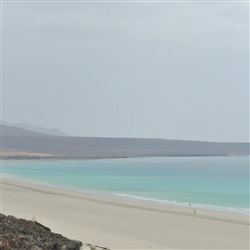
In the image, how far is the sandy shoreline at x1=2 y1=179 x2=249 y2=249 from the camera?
1034 cm

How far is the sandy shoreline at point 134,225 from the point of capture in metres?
10.3

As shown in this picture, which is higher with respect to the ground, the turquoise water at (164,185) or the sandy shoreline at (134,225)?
the turquoise water at (164,185)

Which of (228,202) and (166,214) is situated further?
(228,202)

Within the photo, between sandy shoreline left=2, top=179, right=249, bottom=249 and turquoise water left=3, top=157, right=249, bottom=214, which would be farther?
turquoise water left=3, top=157, right=249, bottom=214

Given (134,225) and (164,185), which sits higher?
(164,185)

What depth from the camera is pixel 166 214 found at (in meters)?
15.3

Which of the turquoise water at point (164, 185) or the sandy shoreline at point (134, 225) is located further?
the turquoise water at point (164, 185)

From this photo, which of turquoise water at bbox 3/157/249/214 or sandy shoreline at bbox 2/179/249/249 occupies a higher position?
turquoise water at bbox 3/157/249/214

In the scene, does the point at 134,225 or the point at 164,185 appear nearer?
the point at 134,225

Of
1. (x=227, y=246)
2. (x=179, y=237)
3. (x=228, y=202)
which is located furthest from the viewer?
(x=228, y=202)

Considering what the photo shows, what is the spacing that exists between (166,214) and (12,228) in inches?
317

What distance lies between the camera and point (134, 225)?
1276 centimetres

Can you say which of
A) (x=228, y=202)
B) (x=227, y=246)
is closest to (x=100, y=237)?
(x=227, y=246)

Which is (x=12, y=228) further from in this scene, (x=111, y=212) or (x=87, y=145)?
(x=87, y=145)
